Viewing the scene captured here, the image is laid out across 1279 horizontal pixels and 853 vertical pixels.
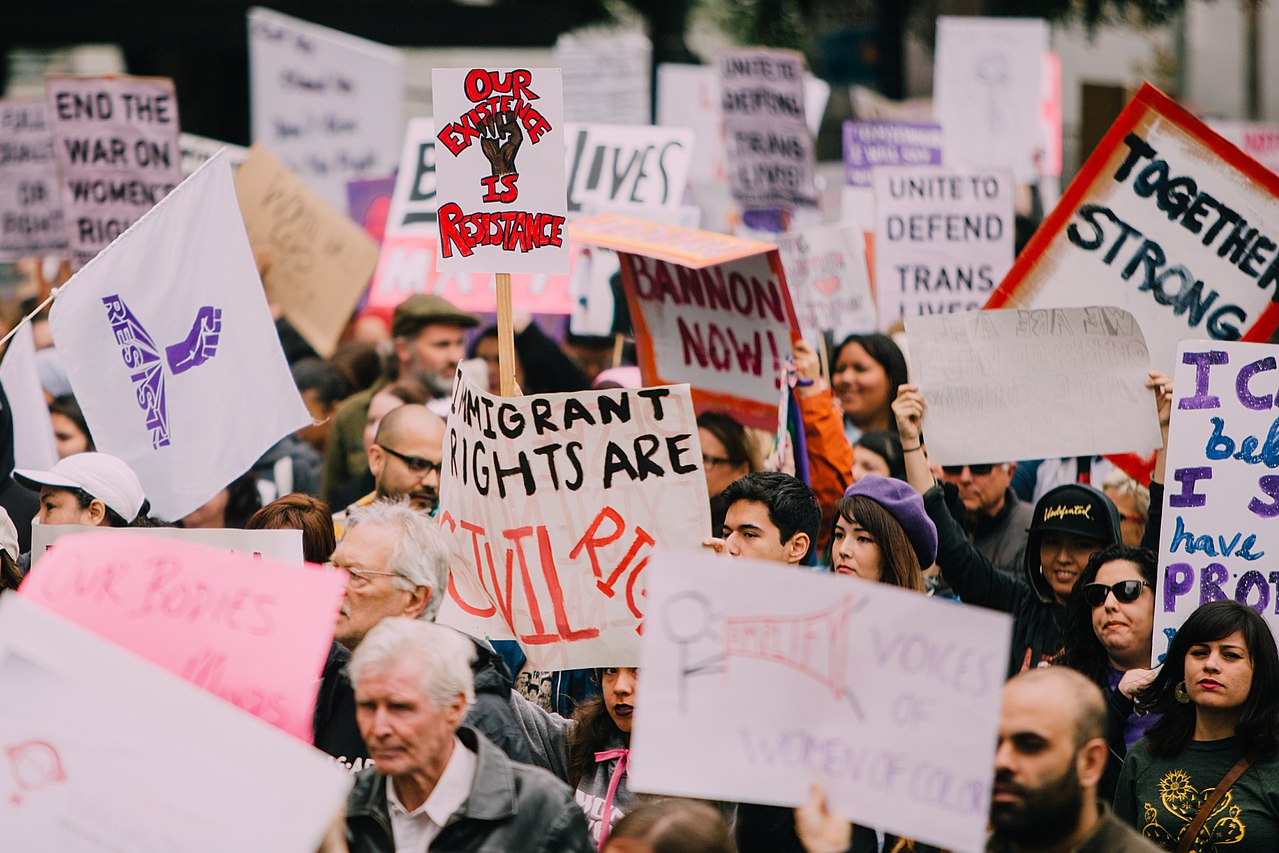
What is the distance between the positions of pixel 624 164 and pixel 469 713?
572 centimetres

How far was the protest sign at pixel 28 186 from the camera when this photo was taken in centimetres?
1015

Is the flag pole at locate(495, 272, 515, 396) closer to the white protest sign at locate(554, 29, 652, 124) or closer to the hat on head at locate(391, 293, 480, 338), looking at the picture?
the hat on head at locate(391, 293, 480, 338)

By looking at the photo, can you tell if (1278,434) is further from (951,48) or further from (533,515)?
(951,48)

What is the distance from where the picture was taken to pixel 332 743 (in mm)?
4371

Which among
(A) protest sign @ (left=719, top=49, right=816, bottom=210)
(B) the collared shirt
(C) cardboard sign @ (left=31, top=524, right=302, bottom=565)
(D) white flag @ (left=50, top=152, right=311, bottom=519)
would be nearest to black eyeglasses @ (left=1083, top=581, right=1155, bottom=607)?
(B) the collared shirt

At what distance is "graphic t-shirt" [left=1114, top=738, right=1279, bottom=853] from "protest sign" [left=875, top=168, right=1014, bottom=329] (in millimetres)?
4620

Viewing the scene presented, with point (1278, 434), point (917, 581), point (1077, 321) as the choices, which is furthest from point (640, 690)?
point (1077, 321)

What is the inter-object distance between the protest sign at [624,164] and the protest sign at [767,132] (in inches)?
24.7

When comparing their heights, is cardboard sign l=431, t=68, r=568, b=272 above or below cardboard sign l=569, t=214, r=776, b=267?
above

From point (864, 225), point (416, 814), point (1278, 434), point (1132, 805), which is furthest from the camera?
point (864, 225)

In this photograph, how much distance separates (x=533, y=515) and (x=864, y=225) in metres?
7.45

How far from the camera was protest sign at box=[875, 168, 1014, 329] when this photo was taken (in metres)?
8.80

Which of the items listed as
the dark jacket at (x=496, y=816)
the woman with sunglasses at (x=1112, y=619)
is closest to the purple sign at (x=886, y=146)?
the woman with sunglasses at (x=1112, y=619)

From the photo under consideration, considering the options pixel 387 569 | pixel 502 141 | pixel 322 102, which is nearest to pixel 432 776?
pixel 387 569
